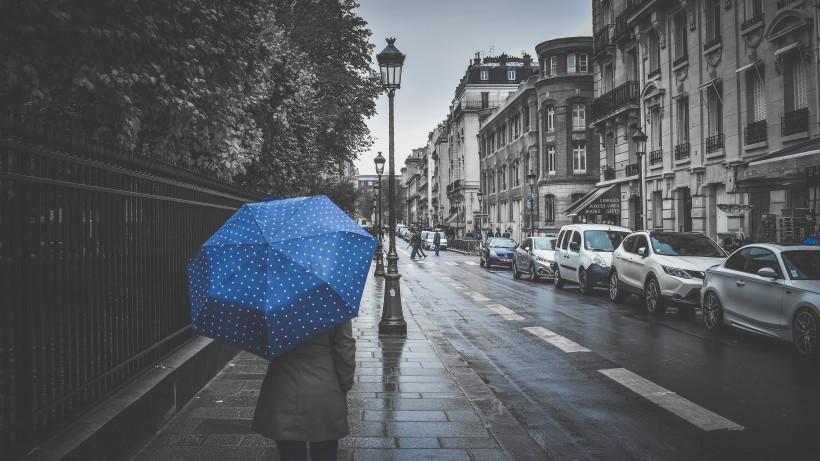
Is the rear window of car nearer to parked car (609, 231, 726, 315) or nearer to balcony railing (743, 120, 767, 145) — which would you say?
parked car (609, 231, 726, 315)

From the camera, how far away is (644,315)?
13945 mm

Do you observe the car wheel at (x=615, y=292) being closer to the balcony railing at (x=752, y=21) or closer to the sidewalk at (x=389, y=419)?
the sidewalk at (x=389, y=419)

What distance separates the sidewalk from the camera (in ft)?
16.0

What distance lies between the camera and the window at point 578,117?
4659 centimetres

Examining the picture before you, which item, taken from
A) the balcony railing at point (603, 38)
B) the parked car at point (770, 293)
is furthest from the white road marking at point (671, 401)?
the balcony railing at point (603, 38)

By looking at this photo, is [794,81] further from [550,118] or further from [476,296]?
[550,118]

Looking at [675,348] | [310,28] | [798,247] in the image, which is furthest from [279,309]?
[310,28]

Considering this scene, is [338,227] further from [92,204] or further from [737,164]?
[737,164]

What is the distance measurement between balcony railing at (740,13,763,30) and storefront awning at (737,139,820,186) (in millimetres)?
6470

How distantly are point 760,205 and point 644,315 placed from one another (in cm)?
944

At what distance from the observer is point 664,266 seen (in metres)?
13.6

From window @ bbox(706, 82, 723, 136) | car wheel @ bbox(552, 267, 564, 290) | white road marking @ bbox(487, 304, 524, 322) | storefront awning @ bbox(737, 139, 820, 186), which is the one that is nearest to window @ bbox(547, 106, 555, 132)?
window @ bbox(706, 82, 723, 136)

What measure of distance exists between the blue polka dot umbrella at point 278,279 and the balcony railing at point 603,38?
107 feet

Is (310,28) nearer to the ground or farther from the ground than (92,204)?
farther from the ground
